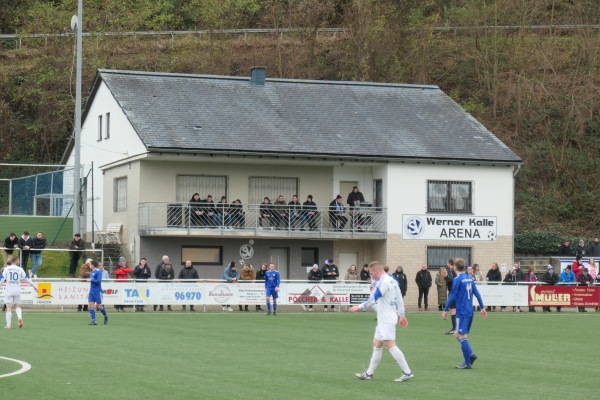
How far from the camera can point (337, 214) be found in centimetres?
4569

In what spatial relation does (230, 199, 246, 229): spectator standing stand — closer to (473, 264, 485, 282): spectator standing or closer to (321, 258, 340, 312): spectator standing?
(321, 258, 340, 312): spectator standing

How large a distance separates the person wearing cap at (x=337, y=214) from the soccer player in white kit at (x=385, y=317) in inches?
1128

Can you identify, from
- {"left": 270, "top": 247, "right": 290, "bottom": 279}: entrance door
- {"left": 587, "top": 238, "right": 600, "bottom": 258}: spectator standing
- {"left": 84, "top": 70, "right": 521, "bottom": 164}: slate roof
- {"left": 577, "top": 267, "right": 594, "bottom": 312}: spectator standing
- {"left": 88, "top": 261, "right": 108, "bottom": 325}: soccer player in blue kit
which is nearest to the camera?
{"left": 88, "top": 261, "right": 108, "bottom": 325}: soccer player in blue kit

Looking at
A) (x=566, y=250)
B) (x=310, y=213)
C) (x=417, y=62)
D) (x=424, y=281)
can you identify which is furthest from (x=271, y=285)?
(x=417, y=62)

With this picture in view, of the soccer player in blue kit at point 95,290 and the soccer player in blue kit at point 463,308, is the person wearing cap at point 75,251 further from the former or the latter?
the soccer player in blue kit at point 463,308

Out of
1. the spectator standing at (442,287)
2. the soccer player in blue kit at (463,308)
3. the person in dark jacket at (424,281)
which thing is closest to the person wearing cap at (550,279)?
the spectator standing at (442,287)

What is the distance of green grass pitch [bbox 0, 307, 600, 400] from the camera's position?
1516cm

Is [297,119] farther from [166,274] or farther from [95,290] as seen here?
[95,290]

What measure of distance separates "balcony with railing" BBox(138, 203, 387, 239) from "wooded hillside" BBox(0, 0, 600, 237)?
11956 mm

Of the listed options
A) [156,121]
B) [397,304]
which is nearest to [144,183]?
[156,121]

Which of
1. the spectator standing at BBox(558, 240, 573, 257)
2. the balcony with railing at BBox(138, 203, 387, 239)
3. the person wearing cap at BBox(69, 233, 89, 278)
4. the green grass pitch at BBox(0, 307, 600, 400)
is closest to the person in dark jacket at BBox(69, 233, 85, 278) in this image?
the person wearing cap at BBox(69, 233, 89, 278)

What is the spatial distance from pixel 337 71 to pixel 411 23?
4.86m

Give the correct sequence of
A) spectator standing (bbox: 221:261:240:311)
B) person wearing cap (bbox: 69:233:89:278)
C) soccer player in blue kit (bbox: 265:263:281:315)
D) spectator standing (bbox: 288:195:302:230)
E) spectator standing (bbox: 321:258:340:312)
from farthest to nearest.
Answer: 1. spectator standing (bbox: 288:195:302:230)
2. spectator standing (bbox: 321:258:340:312)
3. person wearing cap (bbox: 69:233:89:278)
4. spectator standing (bbox: 221:261:240:311)
5. soccer player in blue kit (bbox: 265:263:281:315)

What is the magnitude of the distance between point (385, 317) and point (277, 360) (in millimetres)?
3873
